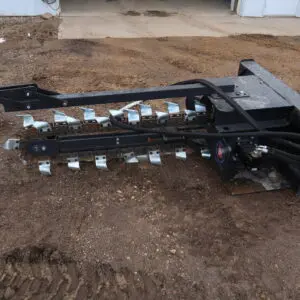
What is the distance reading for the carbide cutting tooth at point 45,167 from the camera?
3215mm

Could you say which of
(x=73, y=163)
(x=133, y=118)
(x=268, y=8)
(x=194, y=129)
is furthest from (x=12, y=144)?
(x=268, y=8)

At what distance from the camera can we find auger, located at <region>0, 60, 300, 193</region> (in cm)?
283

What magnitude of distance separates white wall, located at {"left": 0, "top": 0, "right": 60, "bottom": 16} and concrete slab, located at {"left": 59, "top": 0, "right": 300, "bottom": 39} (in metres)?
0.51

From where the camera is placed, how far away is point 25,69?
538cm

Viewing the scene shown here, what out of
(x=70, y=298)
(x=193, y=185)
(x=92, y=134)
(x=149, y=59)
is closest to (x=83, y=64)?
(x=149, y=59)

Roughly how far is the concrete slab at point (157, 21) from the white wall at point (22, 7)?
0.51m

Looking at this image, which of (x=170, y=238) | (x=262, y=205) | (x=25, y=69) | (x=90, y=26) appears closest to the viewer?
(x=170, y=238)

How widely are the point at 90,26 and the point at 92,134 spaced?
4888 mm

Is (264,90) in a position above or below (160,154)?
above

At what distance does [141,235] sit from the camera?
9.07ft

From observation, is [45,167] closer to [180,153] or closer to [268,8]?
[180,153]

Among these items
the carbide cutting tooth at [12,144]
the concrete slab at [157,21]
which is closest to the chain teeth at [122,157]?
the carbide cutting tooth at [12,144]

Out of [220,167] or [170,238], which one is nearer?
[170,238]

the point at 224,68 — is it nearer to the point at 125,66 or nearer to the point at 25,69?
the point at 125,66
